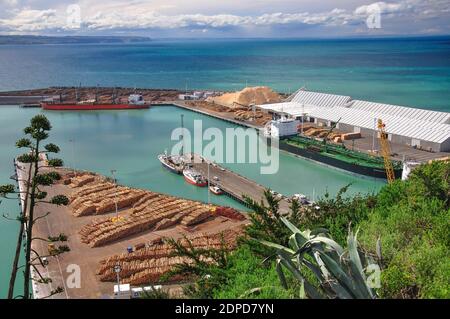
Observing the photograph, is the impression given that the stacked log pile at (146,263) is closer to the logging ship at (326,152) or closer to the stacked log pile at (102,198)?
the stacked log pile at (102,198)

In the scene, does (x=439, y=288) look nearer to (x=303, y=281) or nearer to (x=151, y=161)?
(x=303, y=281)

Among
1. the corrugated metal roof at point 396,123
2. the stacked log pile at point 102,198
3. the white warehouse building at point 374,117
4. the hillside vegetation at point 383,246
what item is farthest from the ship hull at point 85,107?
the hillside vegetation at point 383,246

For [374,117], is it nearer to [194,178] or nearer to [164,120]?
[194,178]

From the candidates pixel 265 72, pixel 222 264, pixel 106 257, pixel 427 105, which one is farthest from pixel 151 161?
pixel 265 72

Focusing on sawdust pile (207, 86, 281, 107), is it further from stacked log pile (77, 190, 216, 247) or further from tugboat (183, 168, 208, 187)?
stacked log pile (77, 190, 216, 247)

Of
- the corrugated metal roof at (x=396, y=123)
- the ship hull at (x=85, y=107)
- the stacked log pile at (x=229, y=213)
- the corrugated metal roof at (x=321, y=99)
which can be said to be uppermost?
the corrugated metal roof at (x=321, y=99)

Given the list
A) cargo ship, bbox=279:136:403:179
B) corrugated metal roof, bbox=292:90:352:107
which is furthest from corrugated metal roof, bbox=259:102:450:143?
cargo ship, bbox=279:136:403:179

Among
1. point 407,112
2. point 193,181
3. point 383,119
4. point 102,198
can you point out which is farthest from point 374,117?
point 102,198
